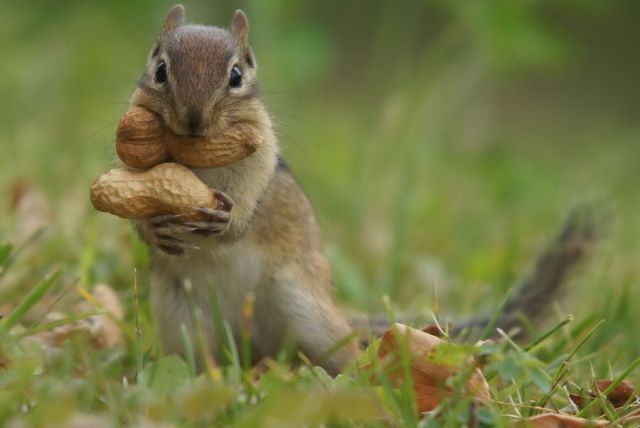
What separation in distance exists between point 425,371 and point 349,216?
245 cm

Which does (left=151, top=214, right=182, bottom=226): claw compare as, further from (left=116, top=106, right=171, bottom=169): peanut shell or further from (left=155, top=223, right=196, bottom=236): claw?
(left=116, top=106, right=171, bottom=169): peanut shell

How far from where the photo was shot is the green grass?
195cm

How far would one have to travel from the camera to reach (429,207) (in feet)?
15.5

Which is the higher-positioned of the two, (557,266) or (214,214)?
(214,214)

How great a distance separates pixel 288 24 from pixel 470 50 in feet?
2.87

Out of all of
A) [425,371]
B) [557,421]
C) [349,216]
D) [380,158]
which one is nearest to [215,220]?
[425,371]

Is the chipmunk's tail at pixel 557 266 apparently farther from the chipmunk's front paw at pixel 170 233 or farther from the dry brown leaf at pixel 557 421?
the dry brown leaf at pixel 557 421

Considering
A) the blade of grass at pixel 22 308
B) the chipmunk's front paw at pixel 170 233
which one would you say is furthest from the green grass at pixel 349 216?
the chipmunk's front paw at pixel 170 233

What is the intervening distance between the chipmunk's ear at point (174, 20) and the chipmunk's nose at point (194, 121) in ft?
1.51

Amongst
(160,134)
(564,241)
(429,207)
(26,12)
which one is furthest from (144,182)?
(26,12)

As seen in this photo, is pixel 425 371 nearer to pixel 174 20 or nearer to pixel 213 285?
pixel 213 285

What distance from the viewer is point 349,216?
4.53 metres

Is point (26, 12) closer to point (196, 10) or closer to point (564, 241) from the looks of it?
point (196, 10)

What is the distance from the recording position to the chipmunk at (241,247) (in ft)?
8.42
